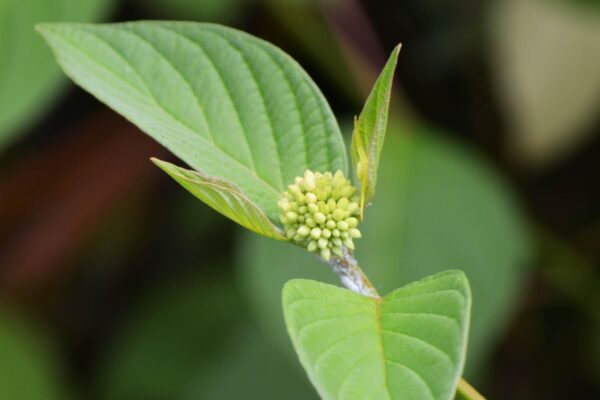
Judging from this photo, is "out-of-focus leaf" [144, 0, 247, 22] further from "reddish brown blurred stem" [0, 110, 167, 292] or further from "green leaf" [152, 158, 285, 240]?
"green leaf" [152, 158, 285, 240]

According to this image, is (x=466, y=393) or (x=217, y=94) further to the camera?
(x=217, y=94)

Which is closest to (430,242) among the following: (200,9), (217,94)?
(200,9)

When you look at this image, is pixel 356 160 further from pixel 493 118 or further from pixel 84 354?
pixel 84 354

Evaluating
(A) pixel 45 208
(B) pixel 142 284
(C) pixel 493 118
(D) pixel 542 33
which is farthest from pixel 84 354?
(D) pixel 542 33

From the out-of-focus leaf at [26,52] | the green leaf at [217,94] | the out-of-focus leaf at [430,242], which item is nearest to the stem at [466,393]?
the green leaf at [217,94]

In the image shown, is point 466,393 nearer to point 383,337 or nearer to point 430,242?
point 383,337

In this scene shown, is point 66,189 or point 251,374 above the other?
point 66,189

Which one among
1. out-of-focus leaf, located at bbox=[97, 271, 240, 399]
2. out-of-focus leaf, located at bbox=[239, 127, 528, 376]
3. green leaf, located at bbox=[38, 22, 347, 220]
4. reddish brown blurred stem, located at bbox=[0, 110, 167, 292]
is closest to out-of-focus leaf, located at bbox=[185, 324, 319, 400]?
out-of-focus leaf, located at bbox=[97, 271, 240, 399]
